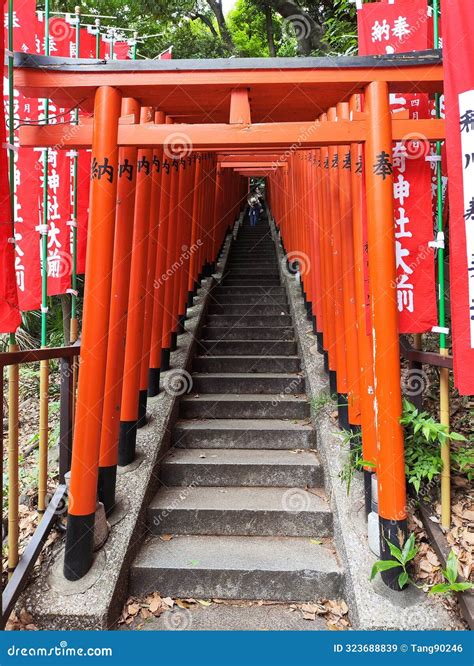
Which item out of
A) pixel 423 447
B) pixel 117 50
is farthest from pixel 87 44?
pixel 423 447

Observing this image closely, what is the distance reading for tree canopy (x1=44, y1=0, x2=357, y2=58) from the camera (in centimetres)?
770

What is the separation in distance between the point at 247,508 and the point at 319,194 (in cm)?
345

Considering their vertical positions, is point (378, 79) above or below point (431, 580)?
above

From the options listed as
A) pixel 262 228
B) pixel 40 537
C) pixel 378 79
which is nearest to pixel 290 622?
pixel 40 537

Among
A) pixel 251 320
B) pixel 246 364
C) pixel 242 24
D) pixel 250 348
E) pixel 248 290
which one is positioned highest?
pixel 242 24

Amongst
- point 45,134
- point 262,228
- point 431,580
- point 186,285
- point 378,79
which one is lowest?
point 431,580

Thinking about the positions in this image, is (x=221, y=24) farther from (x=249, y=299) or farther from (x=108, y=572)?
(x=108, y=572)

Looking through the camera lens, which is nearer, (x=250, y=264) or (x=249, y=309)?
(x=249, y=309)

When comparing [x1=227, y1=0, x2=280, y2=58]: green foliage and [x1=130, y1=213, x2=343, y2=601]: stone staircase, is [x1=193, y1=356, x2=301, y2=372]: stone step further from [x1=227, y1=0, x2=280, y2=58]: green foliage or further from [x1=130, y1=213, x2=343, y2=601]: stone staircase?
[x1=227, y1=0, x2=280, y2=58]: green foliage

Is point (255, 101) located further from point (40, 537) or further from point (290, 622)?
point (290, 622)

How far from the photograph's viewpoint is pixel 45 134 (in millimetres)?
3107

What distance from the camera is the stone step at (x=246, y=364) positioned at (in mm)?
5695

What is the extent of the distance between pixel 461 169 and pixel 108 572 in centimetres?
358

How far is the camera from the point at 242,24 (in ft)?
50.9
